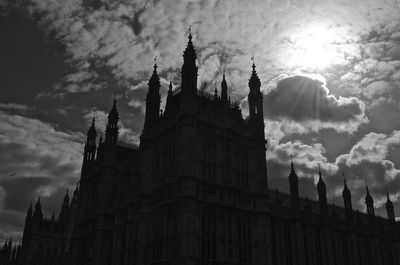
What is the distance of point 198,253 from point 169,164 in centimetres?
1009

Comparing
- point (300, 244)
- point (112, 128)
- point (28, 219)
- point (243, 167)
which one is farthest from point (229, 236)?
point (28, 219)

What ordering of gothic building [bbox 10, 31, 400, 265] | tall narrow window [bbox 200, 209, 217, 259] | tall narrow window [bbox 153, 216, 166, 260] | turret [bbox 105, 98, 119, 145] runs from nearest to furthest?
1. tall narrow window [bbox 200, 209, 217, 259]
2. gothic building [bbox 10, 31, 400, 265]
3. tall narrow window [bbox 153, 216, 166, 260]
4. turret [bbox 105, 98, 119, 145]

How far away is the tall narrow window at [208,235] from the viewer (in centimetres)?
3925

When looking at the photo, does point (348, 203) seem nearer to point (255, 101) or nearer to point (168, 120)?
point (255, 101)

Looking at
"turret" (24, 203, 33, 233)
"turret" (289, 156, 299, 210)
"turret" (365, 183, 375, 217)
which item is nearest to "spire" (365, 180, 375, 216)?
"turret" (365, 183, 375, 217)

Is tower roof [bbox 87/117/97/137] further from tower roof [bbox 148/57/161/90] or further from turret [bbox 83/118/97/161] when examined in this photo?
tower roof [bbox 148/57/161/90]

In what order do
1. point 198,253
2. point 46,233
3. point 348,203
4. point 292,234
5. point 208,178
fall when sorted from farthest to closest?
point 46,233
point 348,203
point 292,234
point 208,178
point 198,253

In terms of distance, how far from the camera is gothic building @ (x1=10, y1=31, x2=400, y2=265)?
40.6m

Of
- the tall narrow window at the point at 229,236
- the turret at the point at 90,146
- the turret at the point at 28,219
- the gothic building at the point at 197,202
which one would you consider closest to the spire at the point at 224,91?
the gothic building at the point at 197,202

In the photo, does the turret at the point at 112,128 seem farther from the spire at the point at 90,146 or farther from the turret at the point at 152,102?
the turret at the point at 152,102

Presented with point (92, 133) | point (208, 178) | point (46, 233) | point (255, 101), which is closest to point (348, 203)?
point (255, 101)

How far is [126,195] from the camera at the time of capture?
174ft

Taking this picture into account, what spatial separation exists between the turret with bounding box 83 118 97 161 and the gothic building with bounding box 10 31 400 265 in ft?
7.63

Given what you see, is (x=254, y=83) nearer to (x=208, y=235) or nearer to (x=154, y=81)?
(x=154, y=81)
